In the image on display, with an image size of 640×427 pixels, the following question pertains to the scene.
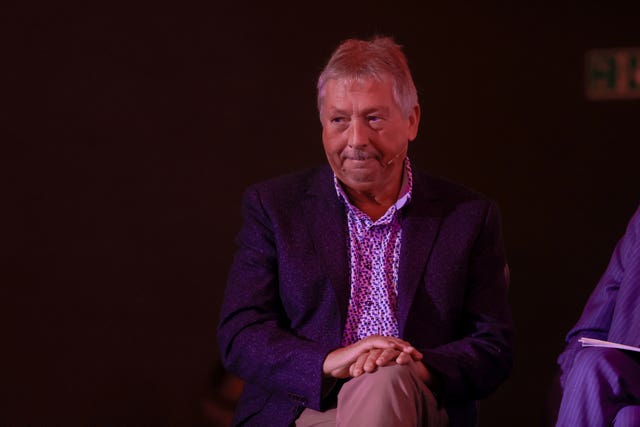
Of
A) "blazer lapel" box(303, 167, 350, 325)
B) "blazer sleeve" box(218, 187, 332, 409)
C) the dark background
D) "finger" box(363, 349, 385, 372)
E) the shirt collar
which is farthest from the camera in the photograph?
the dark background

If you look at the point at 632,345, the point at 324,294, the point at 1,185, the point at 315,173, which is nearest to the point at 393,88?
the point at 315,173

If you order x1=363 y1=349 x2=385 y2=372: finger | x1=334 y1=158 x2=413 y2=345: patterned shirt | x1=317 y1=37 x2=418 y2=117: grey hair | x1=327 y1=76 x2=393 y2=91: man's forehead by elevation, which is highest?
x1=317 y1=37 x2=418 y2=117: grey hair

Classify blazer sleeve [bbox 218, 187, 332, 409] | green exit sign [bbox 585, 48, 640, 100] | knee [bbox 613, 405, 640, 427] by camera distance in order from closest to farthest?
knee [bbox 613, 405, 640, 427] → blazer sleeve [bbox 218, 187, 332, 409] → green exit sign [bbox 585, 48, 640, 100]

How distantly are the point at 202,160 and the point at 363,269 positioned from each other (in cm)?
115

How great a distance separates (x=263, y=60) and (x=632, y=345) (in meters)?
1.74

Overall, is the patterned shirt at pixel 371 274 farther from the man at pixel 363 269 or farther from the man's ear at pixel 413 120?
the man's ear at pixel 413 120

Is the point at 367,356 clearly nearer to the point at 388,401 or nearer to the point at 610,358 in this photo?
the point at 388,401

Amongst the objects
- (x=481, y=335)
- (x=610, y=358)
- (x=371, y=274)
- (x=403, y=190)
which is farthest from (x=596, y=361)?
(x=403, y=190)

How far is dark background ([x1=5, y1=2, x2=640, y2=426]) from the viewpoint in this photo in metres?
3.33

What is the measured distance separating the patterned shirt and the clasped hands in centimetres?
19

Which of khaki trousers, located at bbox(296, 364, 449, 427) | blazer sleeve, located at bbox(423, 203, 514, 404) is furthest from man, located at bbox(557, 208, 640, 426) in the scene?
khaki trousers, located at bbox(296, 364, 449, 427)

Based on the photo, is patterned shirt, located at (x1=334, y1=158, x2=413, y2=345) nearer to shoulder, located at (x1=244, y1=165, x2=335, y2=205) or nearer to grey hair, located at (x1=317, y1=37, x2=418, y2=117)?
shoulder, located at (x1=244, y1=165, x2=335, y2=205)

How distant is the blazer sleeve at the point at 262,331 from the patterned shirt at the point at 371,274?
127 mm

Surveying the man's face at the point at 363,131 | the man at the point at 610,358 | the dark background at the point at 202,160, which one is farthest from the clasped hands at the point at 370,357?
the dark background at the point at 202,160
